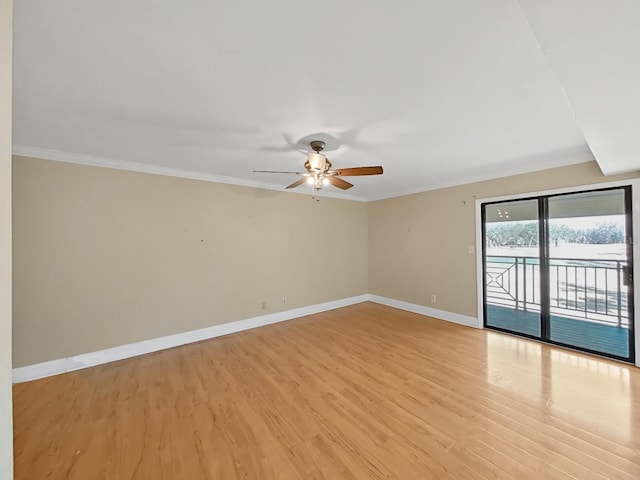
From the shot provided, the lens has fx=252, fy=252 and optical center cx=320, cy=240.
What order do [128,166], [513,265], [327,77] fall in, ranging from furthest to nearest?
1. [513,265]
2. [128,166]
3. [327,77]

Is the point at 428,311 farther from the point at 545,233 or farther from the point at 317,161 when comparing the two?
the point at 317,161

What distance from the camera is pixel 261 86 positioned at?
163cm

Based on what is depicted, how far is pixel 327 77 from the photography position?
155 cm

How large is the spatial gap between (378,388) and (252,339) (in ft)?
6.26

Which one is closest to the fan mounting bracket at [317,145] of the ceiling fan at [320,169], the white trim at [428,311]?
the ceiling fan at [320,169]

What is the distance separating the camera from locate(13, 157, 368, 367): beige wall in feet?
8.59

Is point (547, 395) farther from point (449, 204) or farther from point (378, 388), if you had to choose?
point (449, 204)

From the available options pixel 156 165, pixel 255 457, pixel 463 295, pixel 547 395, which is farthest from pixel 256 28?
pixel 463 295

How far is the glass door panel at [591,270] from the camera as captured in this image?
2883 millimetres

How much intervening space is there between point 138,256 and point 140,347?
113 cm

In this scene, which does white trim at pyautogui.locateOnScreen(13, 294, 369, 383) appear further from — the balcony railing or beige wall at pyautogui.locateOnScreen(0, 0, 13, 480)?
the balcony railing

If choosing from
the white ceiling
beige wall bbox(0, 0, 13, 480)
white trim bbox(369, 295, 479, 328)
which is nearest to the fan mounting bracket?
the white ceiling

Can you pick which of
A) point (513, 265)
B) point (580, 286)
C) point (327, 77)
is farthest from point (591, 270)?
point (327, 77)

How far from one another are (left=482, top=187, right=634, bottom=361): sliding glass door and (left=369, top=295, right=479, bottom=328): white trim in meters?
0.27
